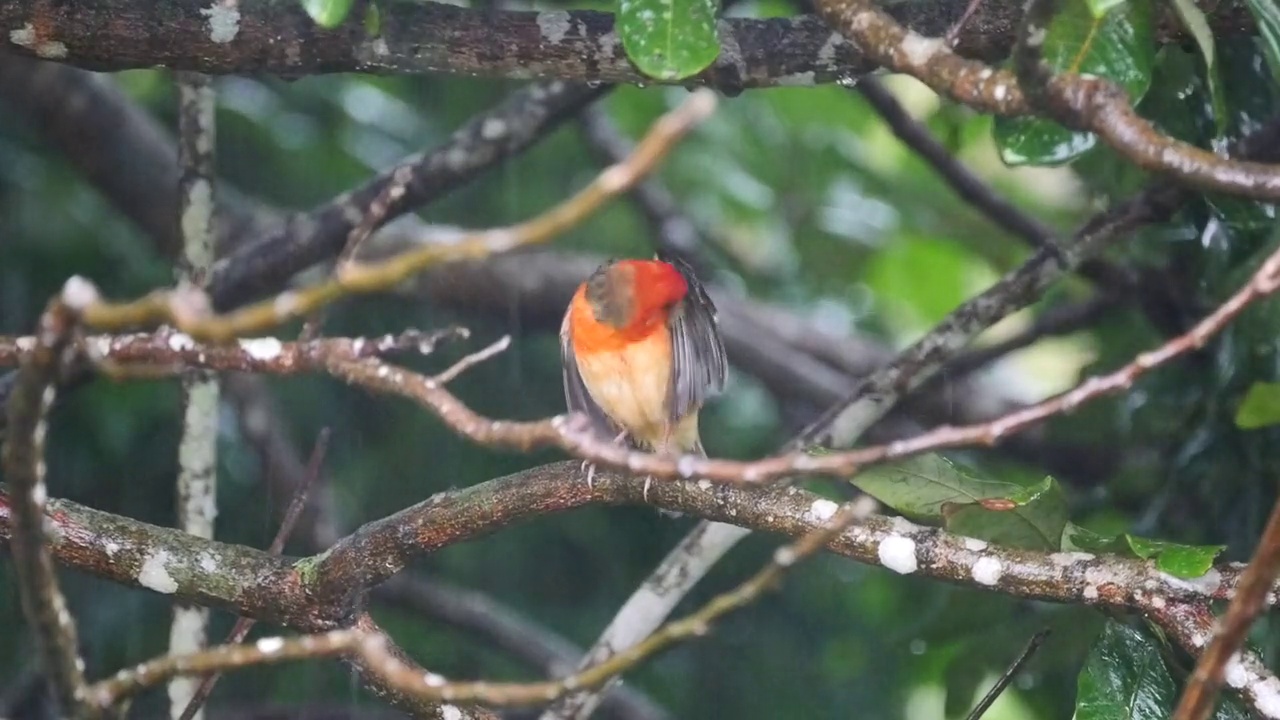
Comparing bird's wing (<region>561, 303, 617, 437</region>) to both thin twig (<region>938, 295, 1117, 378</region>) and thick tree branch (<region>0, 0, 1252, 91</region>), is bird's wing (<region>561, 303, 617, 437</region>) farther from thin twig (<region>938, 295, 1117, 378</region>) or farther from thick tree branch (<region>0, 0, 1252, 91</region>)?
thin twig (<region>938, 295, 1117, 378</region>)

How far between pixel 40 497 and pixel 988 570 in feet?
4.20

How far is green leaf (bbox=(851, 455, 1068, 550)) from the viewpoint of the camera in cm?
221

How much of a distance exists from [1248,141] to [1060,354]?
3.63m

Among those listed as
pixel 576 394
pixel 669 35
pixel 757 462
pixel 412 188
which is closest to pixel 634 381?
pixel 576 394

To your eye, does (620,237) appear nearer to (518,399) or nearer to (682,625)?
(518,399)

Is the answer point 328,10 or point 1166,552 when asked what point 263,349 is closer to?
point 328,10

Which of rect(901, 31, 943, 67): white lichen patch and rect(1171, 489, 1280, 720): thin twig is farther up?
rect(901, 31, 943, 67): white lichen patch

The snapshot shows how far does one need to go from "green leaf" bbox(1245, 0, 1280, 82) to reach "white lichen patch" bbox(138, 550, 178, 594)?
1.82 metres

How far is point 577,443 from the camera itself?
4.63ft

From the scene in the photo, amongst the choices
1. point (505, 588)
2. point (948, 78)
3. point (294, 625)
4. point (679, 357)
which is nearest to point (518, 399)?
point (505, 588)

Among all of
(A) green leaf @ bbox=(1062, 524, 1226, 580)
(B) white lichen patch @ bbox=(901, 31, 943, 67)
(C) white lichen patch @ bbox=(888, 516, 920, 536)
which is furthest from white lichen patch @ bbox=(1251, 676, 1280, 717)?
(B) white lichen patch @ bbox=(901, 31, 943, 67)

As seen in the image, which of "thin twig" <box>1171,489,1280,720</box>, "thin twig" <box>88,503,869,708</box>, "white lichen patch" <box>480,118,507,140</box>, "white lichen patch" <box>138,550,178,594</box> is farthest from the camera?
"white lichen patch" <box>480,118,507,140</box>

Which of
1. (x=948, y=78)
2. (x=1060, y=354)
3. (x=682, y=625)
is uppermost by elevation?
(x=948, y=78)

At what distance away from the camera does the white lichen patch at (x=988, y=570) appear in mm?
2057
